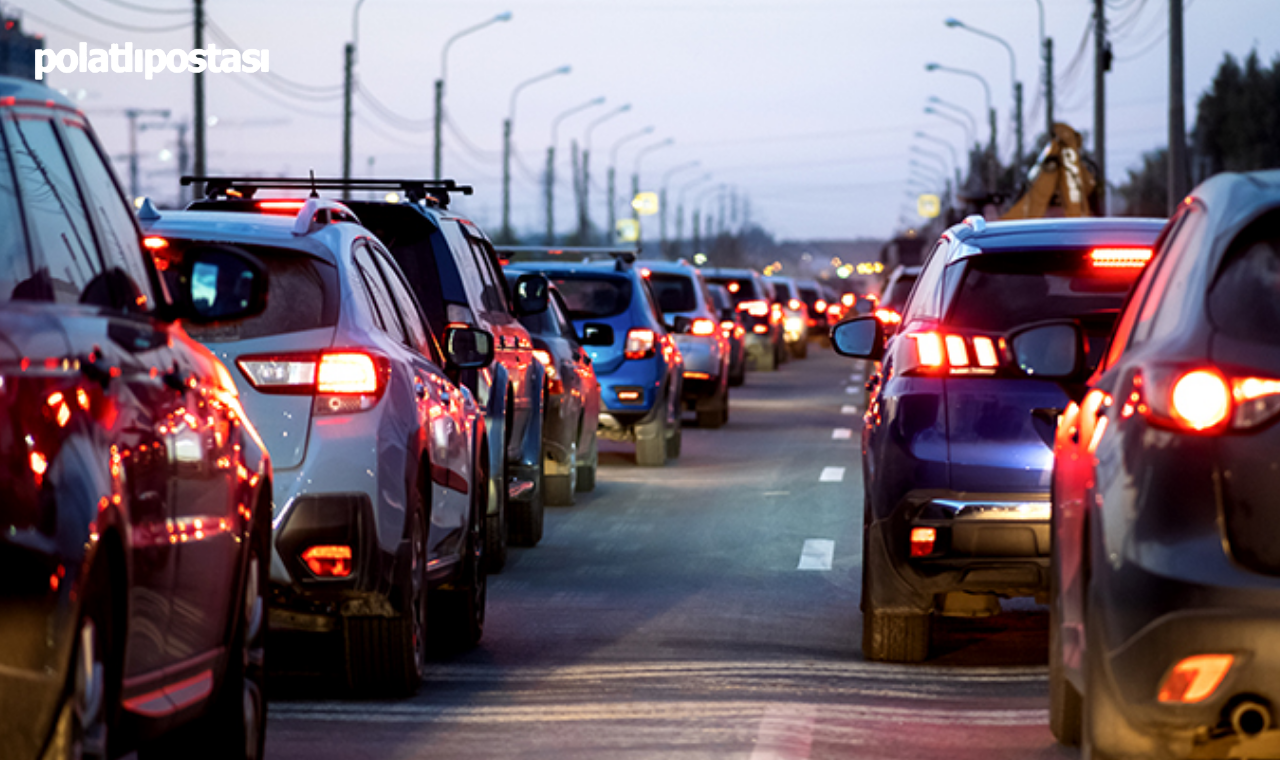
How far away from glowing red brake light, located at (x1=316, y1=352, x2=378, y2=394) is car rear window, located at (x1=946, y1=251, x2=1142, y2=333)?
218cm

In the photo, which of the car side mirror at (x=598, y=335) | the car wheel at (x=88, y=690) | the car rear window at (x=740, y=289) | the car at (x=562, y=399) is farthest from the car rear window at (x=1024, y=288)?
the car rear window at (x=740, y=289)

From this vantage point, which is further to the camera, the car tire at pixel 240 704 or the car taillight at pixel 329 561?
the car taillight at pixel 329 561

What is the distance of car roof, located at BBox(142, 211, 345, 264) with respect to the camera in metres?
8.03

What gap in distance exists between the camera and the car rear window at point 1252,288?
16.4 ft

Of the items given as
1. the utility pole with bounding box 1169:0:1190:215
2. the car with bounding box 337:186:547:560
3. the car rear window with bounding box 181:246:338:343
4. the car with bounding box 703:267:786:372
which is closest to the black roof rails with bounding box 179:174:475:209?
the car with bounding box 337:186:547:560

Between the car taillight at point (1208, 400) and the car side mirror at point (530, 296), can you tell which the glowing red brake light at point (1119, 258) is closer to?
the car taillight at point (1208, 400)

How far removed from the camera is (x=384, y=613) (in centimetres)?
797

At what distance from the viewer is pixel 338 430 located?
7.79 meters

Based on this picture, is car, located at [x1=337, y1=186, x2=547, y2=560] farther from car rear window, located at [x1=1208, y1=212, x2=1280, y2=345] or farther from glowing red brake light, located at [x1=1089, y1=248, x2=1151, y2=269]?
car rear window, located at [x1=1208, y1=212, x2=1280, y2=345]

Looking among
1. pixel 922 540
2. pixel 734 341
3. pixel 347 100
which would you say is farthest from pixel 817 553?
pixel 347 100

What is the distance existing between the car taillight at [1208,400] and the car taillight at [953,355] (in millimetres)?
3369

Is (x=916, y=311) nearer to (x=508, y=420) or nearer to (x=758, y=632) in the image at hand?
(x=758, y=632)

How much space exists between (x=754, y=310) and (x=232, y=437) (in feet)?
119

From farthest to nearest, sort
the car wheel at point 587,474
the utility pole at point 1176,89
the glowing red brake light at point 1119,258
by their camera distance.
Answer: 1. the utility pole at point 1176,89
2. the car wheel at point 587,474
3. the glowing red brake light at point 1119,258
